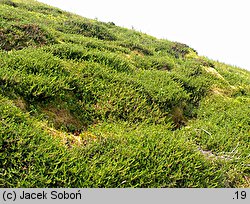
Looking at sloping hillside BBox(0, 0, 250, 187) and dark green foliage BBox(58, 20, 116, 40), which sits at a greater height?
dark green foliage BBox(58, 20, 116, 40)

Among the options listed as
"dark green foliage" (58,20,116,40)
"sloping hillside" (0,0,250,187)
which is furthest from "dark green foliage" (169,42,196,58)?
"sloping hillside" (0,0,250,187)

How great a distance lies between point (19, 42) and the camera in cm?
997

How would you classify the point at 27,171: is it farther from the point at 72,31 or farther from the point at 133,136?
the point at 72,31

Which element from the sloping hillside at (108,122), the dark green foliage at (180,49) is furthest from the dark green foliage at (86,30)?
the dark green foliage at (180,49)

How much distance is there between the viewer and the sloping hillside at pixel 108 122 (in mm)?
4961

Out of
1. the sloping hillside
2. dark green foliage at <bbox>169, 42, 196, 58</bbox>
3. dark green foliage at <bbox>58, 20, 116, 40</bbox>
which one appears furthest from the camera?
dark green foliage at <bbox>169, 42, 196, 58</bbox>

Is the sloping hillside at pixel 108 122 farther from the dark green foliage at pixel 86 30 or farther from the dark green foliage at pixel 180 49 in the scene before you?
the dark green foliage at pixel 180 49

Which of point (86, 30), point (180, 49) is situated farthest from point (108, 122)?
point (180, 49)

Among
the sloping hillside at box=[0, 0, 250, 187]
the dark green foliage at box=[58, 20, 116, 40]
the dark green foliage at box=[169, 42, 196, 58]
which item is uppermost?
the dark green foliage at box=[169, 42, 196, 58]

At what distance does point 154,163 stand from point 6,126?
2421 millimetres

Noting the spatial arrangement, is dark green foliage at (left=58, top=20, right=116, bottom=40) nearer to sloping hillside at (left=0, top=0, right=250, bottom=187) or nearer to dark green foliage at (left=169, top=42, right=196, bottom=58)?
sloping hillside at (left=0, top=0, right=250, bottom=187)

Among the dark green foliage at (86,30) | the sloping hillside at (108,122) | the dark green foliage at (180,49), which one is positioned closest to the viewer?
the sloping hillside at (108,122)

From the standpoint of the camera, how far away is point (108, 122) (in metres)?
7.16

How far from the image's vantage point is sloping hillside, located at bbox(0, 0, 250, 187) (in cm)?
496
